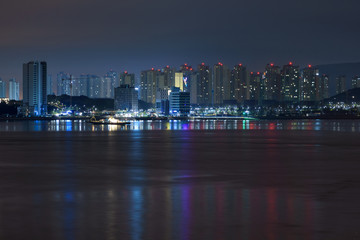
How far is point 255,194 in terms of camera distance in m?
12.6

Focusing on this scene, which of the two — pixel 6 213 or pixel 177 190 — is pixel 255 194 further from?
pixel 6 213

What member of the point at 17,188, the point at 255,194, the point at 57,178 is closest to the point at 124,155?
the point at 57,178

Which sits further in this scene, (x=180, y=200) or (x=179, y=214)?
(x=180, y=200)

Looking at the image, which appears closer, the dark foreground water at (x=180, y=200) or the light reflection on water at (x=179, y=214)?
the light reflection on water at (x=179, y=214)

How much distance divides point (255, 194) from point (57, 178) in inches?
254

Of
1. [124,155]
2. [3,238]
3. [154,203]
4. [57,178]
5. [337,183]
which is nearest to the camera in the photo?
[3,238]

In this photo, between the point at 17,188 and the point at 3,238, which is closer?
the point at 3,238

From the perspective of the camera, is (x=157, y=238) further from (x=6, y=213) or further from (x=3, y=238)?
(x=6, y=213)

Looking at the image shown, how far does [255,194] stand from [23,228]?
225 inches

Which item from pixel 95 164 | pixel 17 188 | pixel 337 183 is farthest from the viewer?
pixel 95 164

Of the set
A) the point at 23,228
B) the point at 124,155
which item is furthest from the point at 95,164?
the point at 23,228

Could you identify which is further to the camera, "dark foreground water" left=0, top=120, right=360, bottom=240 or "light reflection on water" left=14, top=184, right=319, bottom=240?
"dark foreground water" left=0, top=120, right=360, bottom=240

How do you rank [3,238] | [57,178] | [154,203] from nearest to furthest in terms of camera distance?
[3,238] → [154,203] → [57,178]

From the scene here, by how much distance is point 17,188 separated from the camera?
13609mm
